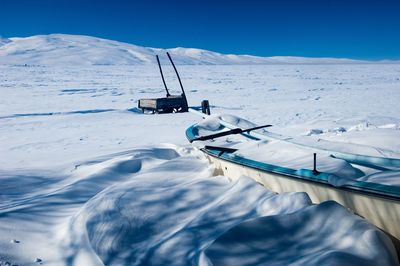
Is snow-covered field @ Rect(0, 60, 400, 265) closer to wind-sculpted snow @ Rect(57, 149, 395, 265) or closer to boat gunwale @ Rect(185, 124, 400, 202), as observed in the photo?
wind-sculpted snow @ Rect(57, 149, 395, 265)

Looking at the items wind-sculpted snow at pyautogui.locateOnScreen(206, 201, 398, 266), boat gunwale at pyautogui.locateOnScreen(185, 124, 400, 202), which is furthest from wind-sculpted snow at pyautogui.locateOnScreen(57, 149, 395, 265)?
boat gunwale at pyautogui.locateOnScreen(185, 124, 400, 202)

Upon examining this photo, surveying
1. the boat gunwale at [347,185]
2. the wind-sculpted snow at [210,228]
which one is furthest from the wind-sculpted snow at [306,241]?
the boat gunwale at [347,185]

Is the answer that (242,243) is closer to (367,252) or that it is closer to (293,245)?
(293,245)

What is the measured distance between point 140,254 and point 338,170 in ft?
5.93

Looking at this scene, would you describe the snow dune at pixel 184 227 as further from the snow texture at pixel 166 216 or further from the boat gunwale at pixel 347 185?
the boat gunwale at pixel 347 185

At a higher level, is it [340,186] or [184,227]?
[340,186]

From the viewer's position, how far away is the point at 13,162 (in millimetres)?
6016

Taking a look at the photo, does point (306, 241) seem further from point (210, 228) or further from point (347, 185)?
point (210, 228)

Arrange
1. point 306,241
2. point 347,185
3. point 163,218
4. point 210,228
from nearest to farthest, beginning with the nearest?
point 306,241 < point 347,185 < point 210,228 < point 163,218

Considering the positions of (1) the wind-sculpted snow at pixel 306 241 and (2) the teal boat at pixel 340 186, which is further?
(2) the teal boat at pixel 340 186

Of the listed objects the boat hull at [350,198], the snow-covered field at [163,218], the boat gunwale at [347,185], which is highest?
the boat gunwale at [347,185]

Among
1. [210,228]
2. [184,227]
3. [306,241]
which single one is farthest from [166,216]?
[306,241]

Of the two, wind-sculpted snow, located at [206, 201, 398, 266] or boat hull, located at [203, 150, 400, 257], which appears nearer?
wind-sculpted snow, located at [206, 201, 398, 266]

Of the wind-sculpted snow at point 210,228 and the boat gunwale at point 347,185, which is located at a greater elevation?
the boat gunwale at point 347,185
